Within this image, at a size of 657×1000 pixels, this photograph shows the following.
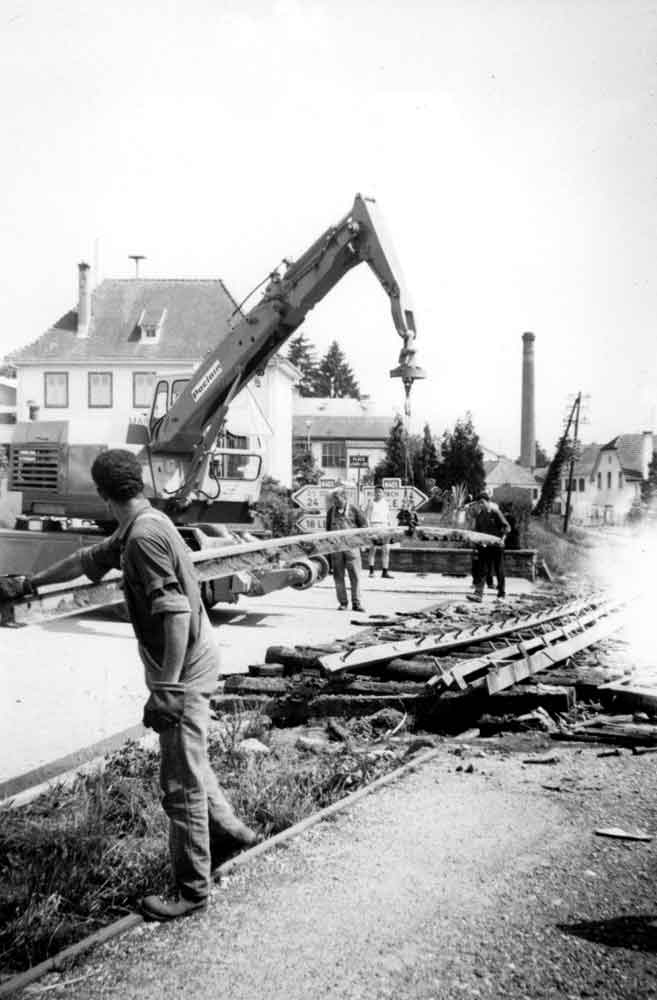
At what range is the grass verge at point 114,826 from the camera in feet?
12.4

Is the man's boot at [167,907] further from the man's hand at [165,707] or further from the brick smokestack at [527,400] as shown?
the brick smokestack at [527,400]

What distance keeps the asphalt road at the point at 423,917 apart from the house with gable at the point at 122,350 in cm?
3977

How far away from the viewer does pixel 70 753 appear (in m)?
6.38

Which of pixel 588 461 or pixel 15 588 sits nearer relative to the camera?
pixel 15 588

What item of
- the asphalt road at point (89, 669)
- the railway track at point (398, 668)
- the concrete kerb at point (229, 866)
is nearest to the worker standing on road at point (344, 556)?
the asphalt road at point (89, 669)

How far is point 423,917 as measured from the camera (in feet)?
12.7

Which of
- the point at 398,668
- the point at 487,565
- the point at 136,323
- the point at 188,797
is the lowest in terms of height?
the point at 398,668

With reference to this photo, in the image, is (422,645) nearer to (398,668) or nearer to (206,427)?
(398,668)

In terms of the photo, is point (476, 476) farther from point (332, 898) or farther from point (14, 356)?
point (332, 898)

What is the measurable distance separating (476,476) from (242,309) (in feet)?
109

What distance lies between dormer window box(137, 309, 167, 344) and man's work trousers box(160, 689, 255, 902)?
4385 centimetres

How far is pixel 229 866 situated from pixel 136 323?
4503cm

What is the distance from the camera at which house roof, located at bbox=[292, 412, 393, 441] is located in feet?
258

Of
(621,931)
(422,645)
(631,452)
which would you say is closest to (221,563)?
(621,931)
